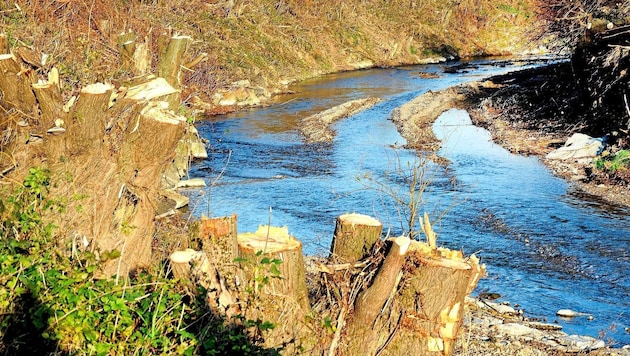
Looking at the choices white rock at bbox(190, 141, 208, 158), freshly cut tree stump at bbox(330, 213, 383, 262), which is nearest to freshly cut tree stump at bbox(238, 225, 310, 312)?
freshly cut tree stump at bbox(330, 213, 383, 262)

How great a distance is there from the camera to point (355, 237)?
A: 4.96m

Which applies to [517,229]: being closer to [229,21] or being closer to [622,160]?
[622,160]

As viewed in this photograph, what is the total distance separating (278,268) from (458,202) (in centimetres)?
834

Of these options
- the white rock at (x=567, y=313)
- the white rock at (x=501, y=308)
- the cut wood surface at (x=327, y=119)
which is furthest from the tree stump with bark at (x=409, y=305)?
the cut wood surface at (x=327, y=119)

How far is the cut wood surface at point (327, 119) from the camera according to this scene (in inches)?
786

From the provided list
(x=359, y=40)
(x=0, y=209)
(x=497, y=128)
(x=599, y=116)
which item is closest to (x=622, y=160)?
(x=599, y=116)

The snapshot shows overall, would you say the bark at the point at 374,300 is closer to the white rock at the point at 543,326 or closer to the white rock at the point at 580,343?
the white rock at the point at 580,343

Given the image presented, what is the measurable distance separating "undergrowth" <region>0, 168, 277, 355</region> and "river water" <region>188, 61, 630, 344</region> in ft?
4.37

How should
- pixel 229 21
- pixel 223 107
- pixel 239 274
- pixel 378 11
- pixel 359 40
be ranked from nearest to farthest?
pixel 239 274 < pixel 223 107 < pixel 229 21 < pixel 359 40 < pixel 378 11

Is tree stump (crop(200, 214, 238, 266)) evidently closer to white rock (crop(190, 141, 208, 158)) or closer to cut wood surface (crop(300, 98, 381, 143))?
white rock (crop(190, 141, 208, 158))

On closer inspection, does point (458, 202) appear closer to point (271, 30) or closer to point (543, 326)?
point (543, 326)

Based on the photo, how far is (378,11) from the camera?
4400 centimetres

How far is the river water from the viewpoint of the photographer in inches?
343

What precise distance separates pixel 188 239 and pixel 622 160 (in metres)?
11.9
